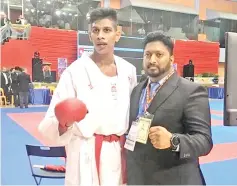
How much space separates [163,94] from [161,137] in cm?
29

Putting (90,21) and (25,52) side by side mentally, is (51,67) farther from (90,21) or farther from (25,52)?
(90,21)

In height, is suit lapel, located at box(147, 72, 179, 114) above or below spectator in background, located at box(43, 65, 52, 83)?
above

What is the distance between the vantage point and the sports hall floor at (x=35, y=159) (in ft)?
12.8

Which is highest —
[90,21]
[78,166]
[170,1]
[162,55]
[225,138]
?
[170,1]

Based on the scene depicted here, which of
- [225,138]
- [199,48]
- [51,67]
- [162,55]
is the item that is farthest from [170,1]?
[162,55]

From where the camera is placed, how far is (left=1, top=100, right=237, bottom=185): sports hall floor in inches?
154

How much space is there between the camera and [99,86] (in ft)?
5.85

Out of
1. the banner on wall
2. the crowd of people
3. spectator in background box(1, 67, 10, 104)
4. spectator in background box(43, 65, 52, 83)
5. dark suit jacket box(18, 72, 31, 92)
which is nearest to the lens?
dark suit jacket box(18, 72, 31, 92)

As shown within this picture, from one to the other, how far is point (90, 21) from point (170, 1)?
19.6 meters

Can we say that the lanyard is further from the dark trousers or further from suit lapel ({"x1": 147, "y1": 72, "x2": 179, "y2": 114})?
the dark trousers

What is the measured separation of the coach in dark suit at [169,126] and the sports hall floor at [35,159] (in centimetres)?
235

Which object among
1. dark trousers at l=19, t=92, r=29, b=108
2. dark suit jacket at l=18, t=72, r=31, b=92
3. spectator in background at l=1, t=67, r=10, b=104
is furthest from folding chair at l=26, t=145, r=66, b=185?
spectator in background at l=1, t=67, r=10, b=104

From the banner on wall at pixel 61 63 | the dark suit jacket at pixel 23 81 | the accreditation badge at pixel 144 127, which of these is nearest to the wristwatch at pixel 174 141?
the accreditation badge at pixel 144 127

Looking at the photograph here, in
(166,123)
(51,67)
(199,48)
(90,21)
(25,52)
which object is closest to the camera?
(166,123)
